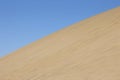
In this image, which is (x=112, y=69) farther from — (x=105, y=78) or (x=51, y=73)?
(x=51, y=73)

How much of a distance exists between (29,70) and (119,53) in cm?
342

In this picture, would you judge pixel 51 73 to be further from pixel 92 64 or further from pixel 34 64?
pixel 34 64

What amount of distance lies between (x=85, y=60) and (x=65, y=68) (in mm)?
801

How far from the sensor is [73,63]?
970cm

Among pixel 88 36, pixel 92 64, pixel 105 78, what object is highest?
pixel 88 36

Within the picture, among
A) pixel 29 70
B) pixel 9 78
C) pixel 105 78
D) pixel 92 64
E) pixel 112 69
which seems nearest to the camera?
pixel 105 78

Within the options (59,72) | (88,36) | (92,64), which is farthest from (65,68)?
(88,36)

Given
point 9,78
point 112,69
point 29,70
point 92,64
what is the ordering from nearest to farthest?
point 112,69 → point 92,64 → point 9,78 → point 29,70

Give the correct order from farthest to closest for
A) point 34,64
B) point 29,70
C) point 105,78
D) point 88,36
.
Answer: point 88,36
point 34,64
point 29,70
point 105,78

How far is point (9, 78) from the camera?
378 inches

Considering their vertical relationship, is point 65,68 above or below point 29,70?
below

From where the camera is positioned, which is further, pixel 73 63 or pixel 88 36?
pixel 88 36

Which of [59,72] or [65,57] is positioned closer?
[59,72]

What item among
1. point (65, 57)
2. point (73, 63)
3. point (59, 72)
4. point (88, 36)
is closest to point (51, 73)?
point (59, 72)
